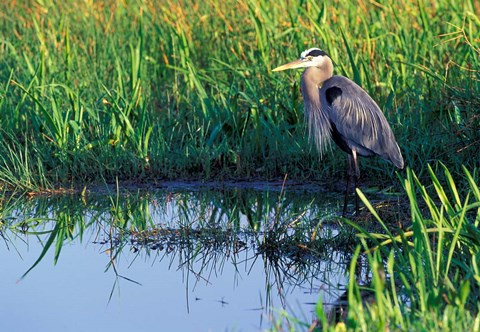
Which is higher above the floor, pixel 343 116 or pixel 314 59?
pixel 314 59

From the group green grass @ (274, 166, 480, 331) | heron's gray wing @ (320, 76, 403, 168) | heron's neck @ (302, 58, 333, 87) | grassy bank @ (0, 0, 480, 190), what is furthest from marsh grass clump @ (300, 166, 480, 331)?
heron's neck @ (302, 58, 333, 87)

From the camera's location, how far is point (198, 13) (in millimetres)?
9766

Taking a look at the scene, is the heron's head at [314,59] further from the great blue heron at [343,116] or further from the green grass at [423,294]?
the green grass at [423,294]

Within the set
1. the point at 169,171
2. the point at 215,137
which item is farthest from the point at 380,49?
the point at 169,171

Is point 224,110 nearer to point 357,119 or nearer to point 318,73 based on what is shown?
point 318,73

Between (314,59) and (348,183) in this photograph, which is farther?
(314,59)

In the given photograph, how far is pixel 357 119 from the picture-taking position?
684 cm

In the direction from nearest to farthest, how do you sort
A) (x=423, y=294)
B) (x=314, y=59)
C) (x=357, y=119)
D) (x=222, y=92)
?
(x=423, y=294)
(x=357, y=119)
(x=314, y=59)
(x=222, y=92)

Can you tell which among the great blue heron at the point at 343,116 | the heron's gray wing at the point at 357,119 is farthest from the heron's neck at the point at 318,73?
the heron's gray wing at the point at 357,119

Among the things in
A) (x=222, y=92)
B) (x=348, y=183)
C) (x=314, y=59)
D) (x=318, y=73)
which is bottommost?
(x=348, y=183)

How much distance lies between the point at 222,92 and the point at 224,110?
1.53 feet

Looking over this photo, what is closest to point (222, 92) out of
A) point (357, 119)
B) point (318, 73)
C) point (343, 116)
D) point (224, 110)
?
point (224, 110)

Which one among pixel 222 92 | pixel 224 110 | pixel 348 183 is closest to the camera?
pixel 348 183

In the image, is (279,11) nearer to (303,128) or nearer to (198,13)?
(198,13)
